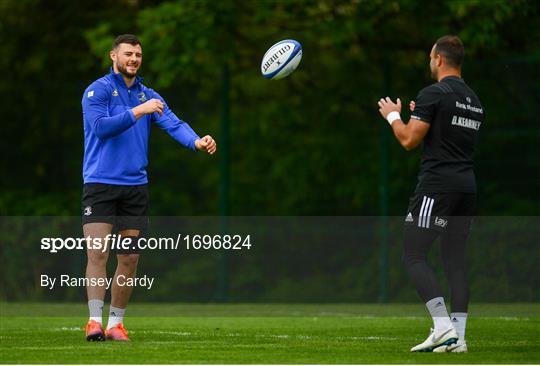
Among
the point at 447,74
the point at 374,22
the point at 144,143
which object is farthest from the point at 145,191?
the point at 374,22

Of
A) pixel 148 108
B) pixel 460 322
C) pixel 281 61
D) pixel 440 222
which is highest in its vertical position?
pixel 281 61

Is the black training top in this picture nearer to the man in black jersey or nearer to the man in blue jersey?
the man in black jersey

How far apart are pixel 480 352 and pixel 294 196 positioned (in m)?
7.44

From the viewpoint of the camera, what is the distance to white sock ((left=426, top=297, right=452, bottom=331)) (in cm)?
733

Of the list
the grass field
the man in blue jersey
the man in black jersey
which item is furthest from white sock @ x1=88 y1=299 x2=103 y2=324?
the man in black jersey

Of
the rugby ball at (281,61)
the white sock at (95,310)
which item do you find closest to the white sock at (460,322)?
the white sock at (95,310)

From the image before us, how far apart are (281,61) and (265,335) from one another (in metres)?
2.11

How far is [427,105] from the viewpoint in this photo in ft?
24.6

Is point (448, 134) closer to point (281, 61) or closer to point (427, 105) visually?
point (427, 105)

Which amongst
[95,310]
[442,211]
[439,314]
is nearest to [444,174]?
[442,211]

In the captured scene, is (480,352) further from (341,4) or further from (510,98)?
(341,4)

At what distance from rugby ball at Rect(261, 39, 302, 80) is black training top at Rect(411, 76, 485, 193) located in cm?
212

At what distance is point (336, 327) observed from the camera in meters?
10.1

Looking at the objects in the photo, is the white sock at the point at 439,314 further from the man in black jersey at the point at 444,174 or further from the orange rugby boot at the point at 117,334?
the orange rugby boot at the point at 117,334
